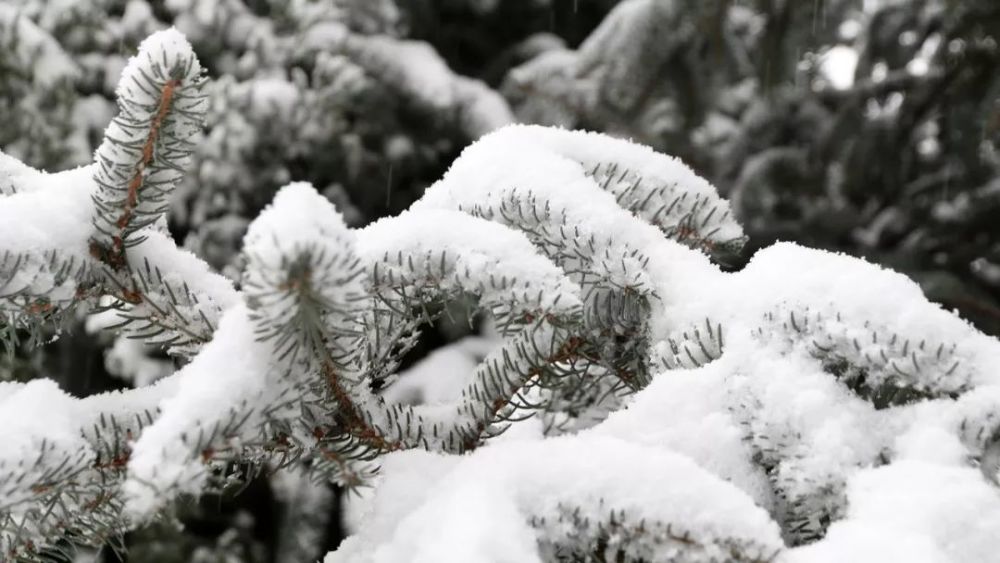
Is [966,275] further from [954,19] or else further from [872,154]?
[954,19]

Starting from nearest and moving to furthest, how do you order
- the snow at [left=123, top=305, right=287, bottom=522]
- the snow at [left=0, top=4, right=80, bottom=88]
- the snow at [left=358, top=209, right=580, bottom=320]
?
the snow at [left=123, top=305, right=287, bottom=522], the snow at [left=358, top=209, right=580, bottom=320], the snow at [left=0, top=4, right=80, bottom=88]

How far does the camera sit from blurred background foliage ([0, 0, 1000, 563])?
8.25 feet

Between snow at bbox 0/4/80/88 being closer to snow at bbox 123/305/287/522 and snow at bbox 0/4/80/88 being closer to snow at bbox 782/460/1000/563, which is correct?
snow at bbox 123/305/287/522

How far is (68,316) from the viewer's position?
28.0 inches

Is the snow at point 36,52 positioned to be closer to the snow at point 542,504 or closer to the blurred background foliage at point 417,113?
the blurred background foliage at point 417,113

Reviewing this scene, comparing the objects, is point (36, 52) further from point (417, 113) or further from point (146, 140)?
Result: point (146, 140)

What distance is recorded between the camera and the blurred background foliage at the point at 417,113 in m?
2.51

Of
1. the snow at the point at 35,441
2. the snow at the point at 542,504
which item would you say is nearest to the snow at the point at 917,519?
the snow at the point at 542,504

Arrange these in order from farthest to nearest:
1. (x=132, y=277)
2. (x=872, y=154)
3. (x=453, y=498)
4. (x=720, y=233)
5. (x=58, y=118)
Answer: (x=872, y=154) → (x=58, y=118) → (x=720, y=233) → (x=132, y=277) → (x=453, y=498)

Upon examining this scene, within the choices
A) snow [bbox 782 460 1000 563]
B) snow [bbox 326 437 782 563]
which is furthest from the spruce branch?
snow [bbox 782 460 1000 563]

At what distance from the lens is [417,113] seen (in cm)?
278

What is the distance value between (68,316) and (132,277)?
65 millimetres

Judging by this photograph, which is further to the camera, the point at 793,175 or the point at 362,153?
the point at 793,175

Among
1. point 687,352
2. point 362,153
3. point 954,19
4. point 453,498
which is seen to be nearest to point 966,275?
point 954,19
